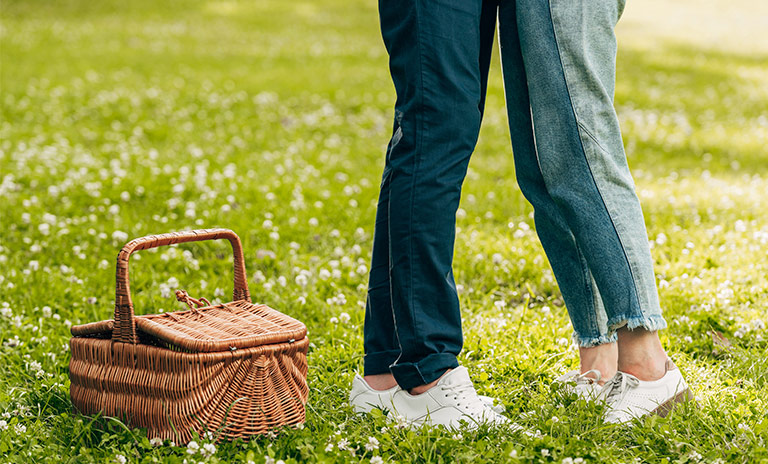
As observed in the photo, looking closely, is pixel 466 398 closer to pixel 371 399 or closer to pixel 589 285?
pixel 371 399

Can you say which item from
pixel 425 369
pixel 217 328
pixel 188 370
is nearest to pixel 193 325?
pixel 217 328

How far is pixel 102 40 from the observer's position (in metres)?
14.1

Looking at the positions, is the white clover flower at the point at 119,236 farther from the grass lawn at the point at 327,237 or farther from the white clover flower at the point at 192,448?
the white clover flower at the point at 192,448

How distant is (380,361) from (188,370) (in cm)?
67

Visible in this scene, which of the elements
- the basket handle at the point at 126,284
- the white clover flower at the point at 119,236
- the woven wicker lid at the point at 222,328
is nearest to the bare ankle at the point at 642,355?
the woven wicker lid at the point at 222,328

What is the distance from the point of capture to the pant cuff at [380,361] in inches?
101

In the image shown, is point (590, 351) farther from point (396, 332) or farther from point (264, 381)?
point (264, 381)

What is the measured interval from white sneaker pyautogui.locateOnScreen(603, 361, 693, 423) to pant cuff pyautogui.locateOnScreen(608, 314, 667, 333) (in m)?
0.18

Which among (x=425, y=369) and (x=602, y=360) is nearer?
(x=425, y=369)

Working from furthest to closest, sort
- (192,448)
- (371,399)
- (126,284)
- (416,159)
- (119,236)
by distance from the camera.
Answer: (119,236)
(371,399)
(126,284)
(416,159)
(192,448)

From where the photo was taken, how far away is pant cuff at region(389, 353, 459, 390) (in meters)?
2.40

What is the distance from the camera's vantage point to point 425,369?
7.88 feet

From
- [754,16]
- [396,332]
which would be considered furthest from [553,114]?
[754,16]

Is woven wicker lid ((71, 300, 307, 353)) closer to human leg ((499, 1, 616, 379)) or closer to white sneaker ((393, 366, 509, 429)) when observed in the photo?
white sneaker ((393, 366, 509, 429))
